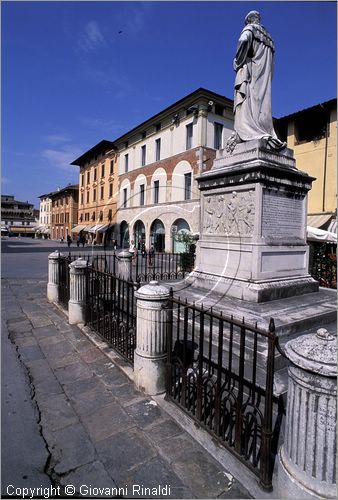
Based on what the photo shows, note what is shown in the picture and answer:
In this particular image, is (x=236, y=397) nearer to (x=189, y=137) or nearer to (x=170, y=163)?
(x=189, y=137)

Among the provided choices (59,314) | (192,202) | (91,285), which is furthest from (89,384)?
(192,202)

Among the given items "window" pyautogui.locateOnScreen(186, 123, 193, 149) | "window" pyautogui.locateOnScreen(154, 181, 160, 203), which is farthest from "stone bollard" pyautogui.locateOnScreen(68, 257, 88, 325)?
"window" pyautogui.locateOnScreen(154, 181, 160, 203)

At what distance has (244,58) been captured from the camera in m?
6.29

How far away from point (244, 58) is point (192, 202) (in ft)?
52.4

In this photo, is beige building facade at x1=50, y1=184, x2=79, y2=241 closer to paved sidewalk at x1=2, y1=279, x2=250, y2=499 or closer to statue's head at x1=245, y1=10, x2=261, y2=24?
statue's head at x1=245, y1=10, x2=261, y2=24

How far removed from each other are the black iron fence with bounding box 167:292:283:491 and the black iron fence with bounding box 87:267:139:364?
2.83ft

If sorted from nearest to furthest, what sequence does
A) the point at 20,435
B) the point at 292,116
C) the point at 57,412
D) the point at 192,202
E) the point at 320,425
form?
the point at 320,425
the point at 20,435
the point at 57,412
the point at 292,116
the point at 192,202

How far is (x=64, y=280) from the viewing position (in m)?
7.64

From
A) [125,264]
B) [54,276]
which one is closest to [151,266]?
[125,264]

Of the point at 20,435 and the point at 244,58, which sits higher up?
the point at 244,58

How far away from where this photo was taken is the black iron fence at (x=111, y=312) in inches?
172

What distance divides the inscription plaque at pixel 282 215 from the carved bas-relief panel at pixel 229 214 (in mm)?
289

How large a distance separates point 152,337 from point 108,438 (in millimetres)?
1111

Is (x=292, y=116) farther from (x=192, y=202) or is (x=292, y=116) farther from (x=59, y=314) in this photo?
(x=59, y=314)
